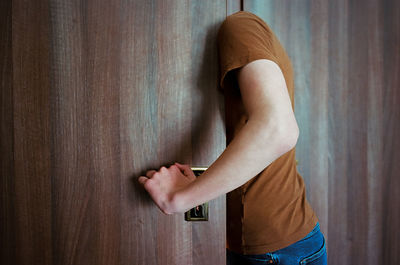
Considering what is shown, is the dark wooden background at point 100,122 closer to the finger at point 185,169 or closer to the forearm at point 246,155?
the finger at point 185,169

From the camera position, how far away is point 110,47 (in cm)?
53

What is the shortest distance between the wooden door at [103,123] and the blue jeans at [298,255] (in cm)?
12

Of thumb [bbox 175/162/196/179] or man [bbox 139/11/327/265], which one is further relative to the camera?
thumb [bbox 175/162/196/179]

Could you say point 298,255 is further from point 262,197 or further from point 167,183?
point 167,183

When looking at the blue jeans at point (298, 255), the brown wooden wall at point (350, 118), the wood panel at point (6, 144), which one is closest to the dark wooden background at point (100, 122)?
the wood panel at point (6, 144)

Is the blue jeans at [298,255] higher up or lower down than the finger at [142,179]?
lower down

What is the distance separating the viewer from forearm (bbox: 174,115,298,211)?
413mm

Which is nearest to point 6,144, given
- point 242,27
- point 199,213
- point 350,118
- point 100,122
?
point 100,122

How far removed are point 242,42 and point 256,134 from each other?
0.18m

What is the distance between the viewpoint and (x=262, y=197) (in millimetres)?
595

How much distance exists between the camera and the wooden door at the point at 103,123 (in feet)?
1.69

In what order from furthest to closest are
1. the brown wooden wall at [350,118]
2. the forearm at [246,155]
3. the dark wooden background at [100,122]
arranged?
the brown wooden wall at [350,118], the dark wooden background at [100,122], the forearm at [246,155]

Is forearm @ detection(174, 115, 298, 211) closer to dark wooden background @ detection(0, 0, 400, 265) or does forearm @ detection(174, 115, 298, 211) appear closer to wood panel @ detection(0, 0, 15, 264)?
dark wooden background @ detection(0, 0, 400, 265)

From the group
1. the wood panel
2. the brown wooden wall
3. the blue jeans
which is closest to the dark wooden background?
the wood panel
